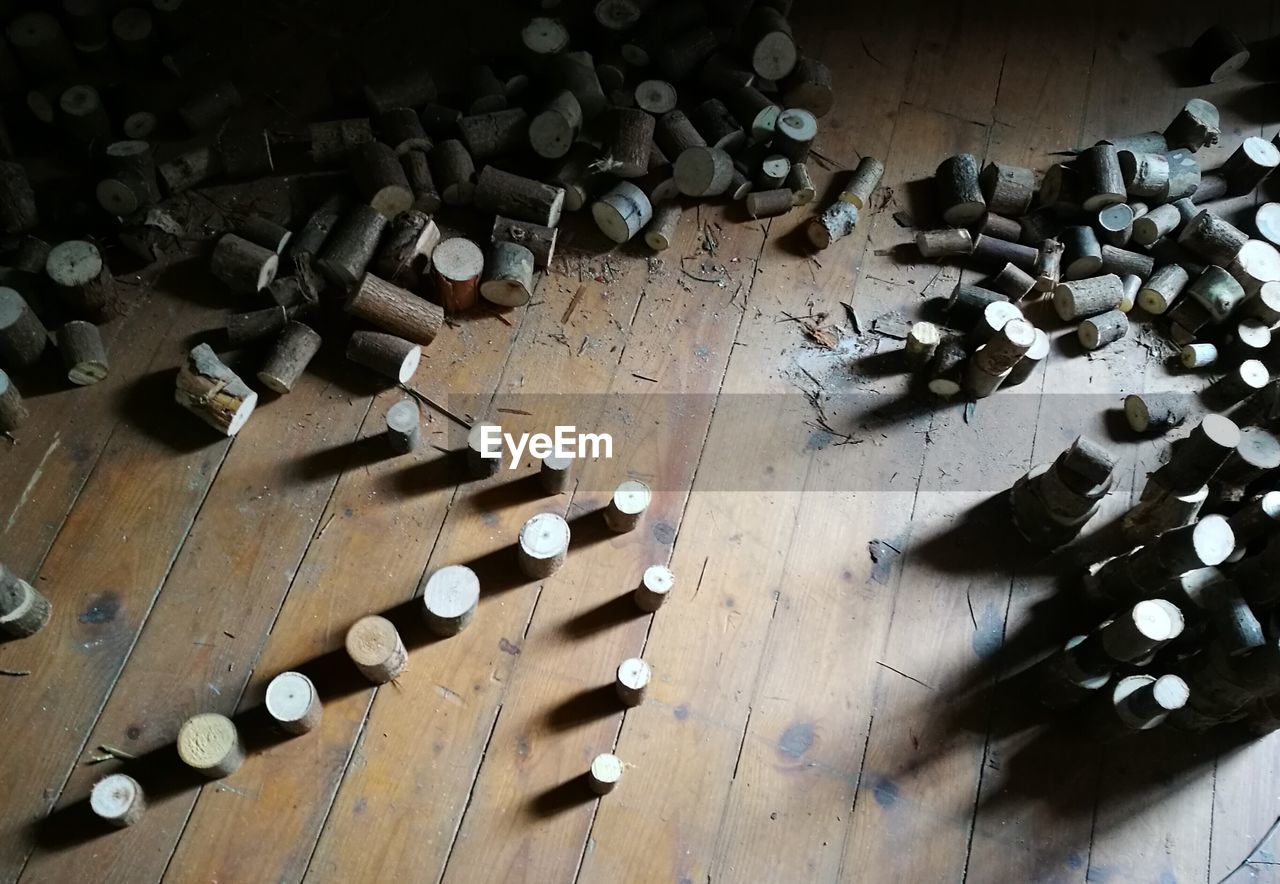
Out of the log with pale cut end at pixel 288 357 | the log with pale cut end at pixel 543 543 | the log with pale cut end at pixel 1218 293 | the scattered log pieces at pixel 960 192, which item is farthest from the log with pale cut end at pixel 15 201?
the log with pale cut end at pixel 1218 293

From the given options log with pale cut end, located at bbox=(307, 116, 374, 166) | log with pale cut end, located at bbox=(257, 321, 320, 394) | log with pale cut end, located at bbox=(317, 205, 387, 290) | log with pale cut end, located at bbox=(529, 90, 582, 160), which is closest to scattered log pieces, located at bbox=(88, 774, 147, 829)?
log with pale cut end, located at bbox=(257, 321, 320, 394)

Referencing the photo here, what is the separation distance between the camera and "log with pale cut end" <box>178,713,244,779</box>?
2.13 m

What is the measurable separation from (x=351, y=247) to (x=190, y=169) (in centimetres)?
57

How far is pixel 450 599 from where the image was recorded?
233 centimetres

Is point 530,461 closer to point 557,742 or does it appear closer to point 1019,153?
point 557,742

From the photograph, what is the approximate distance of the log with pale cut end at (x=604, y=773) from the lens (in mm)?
2193

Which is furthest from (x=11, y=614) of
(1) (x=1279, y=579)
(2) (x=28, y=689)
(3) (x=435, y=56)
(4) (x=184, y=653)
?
(1) (x=1279, y=579)

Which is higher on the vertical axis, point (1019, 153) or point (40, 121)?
point (40, 121)

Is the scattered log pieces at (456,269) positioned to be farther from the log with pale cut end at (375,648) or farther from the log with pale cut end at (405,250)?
the log with pale cut end at (375,648)

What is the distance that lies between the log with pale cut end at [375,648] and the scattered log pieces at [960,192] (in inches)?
80.2

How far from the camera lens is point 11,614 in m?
2.23

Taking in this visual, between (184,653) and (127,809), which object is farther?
(184,653)

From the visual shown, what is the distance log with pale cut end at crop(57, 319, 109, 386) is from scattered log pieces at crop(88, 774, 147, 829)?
1035mm

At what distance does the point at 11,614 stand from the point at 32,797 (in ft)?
1.29
